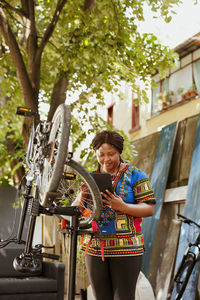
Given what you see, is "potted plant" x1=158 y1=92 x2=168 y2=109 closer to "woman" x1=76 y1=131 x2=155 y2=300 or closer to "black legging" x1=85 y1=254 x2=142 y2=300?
"woman" x1=76 y1=131 x2=155 y2=300

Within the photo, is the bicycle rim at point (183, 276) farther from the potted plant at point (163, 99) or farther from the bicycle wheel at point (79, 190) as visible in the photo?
the potted plant at point (163, 99)

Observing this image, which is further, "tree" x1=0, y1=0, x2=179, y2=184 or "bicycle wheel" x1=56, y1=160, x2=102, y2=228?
"tree" x1=0, y1=0, x2=179, y2=184

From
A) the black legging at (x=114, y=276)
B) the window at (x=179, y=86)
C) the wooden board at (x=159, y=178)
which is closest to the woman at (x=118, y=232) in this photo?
the black legging at (x=114, y=276)

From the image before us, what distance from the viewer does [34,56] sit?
613 cm

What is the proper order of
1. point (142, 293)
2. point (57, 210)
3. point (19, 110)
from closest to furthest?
point (57, 210)
point (19, 110)
point (142, 293)

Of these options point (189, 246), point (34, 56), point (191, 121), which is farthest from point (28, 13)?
point (189, 246)

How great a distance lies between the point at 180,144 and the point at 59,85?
2594 millimetres

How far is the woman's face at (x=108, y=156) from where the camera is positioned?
→ 96.5 inches

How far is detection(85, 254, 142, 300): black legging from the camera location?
227 cm

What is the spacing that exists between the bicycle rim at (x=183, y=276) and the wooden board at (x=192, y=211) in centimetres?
12

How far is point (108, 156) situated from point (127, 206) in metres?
0.32

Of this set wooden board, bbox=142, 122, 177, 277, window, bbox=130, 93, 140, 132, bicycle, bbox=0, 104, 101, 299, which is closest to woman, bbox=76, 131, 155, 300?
bicycle, bbox=0, 104, 101, 299

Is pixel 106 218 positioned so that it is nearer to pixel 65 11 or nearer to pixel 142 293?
pixel 142 293

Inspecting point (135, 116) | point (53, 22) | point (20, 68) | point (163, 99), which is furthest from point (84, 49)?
point (135, 116)
